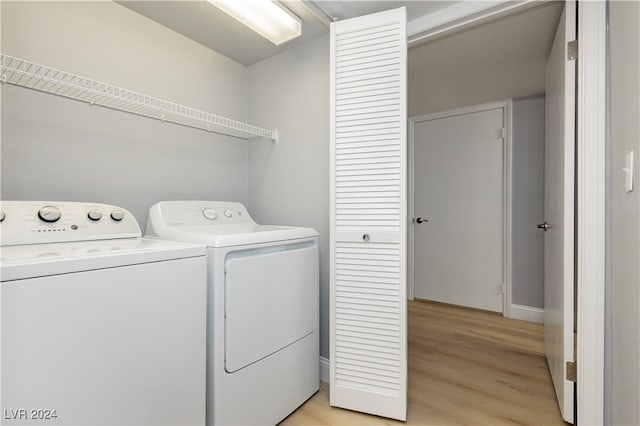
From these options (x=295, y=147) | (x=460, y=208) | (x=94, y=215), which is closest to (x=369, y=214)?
(x=295, y=147)

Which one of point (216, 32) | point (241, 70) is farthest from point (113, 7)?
point (241, 70)

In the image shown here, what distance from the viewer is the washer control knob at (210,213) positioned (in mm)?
1805

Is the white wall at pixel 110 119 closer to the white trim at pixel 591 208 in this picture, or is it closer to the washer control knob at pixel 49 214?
the washer control knob at pixel 49 214

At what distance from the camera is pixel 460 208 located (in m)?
3.39

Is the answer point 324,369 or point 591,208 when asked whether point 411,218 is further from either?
point 591,208

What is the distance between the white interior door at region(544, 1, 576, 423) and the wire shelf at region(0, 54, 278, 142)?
1.65 metres

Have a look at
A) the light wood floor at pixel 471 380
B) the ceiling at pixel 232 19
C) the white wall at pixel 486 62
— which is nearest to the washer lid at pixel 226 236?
the light wood floor at pixel 471 380

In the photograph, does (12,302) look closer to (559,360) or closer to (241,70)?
(241,70)

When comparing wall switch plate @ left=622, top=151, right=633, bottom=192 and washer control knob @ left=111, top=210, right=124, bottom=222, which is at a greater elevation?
wall switch plate @ left=622, top=151, right=633, bottom=192

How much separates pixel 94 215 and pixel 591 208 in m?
2.16

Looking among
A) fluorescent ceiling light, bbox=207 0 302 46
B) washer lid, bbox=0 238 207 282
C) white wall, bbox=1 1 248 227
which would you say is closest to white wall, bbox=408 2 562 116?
fluorescent ceiling light, bbox=207 0 302 46

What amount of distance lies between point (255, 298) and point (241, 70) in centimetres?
176

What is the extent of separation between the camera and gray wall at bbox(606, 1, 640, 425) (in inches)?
37.5

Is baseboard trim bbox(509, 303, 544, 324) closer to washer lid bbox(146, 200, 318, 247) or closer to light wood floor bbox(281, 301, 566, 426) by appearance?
light wood floor bbox(281, 301, 566, 426)
